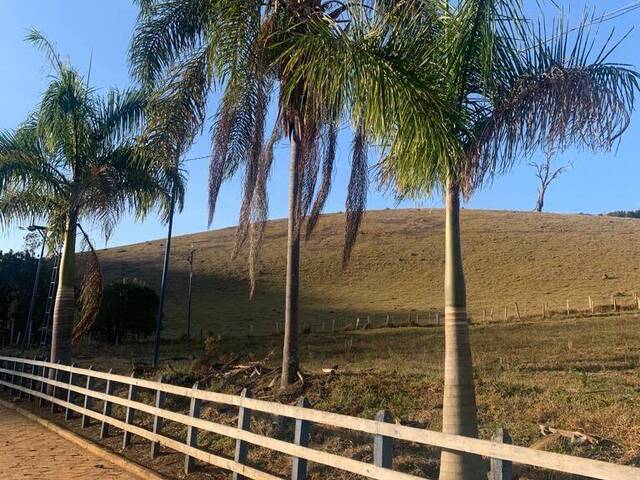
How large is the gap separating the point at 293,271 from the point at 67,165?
829 cm

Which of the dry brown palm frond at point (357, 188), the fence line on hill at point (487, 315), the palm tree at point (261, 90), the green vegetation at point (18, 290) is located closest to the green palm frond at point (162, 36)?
the palm tree at point (261, 90)

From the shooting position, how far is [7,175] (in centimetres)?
Result: 1723

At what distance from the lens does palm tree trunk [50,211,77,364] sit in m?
17.8

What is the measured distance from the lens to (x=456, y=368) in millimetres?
7031

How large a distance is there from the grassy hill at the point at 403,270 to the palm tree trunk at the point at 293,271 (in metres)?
32.0

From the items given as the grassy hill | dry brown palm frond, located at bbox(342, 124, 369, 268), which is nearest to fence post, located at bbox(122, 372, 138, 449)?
dry brown palm frond, located at bbox(342, 124, 369, 268)

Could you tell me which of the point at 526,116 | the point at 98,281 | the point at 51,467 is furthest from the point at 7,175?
the point at 526,116

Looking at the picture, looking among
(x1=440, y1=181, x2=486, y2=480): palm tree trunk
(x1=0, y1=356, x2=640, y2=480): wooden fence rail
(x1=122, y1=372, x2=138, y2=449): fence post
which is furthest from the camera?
(x1=122, y1=372, x2=138, y2=449): fence post

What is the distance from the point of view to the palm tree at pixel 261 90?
8.35 m

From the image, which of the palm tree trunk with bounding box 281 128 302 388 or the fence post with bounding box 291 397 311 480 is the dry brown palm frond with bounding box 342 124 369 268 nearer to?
the palm tree trunk with bounding box 281 128 302 388

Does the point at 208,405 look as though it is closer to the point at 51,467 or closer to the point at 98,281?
the point at 51,467

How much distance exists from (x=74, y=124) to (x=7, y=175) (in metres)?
2.04

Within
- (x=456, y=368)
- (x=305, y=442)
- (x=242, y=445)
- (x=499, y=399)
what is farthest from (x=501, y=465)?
(x=499, y=399)

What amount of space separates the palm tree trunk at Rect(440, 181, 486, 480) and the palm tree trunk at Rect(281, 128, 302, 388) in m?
4.97
